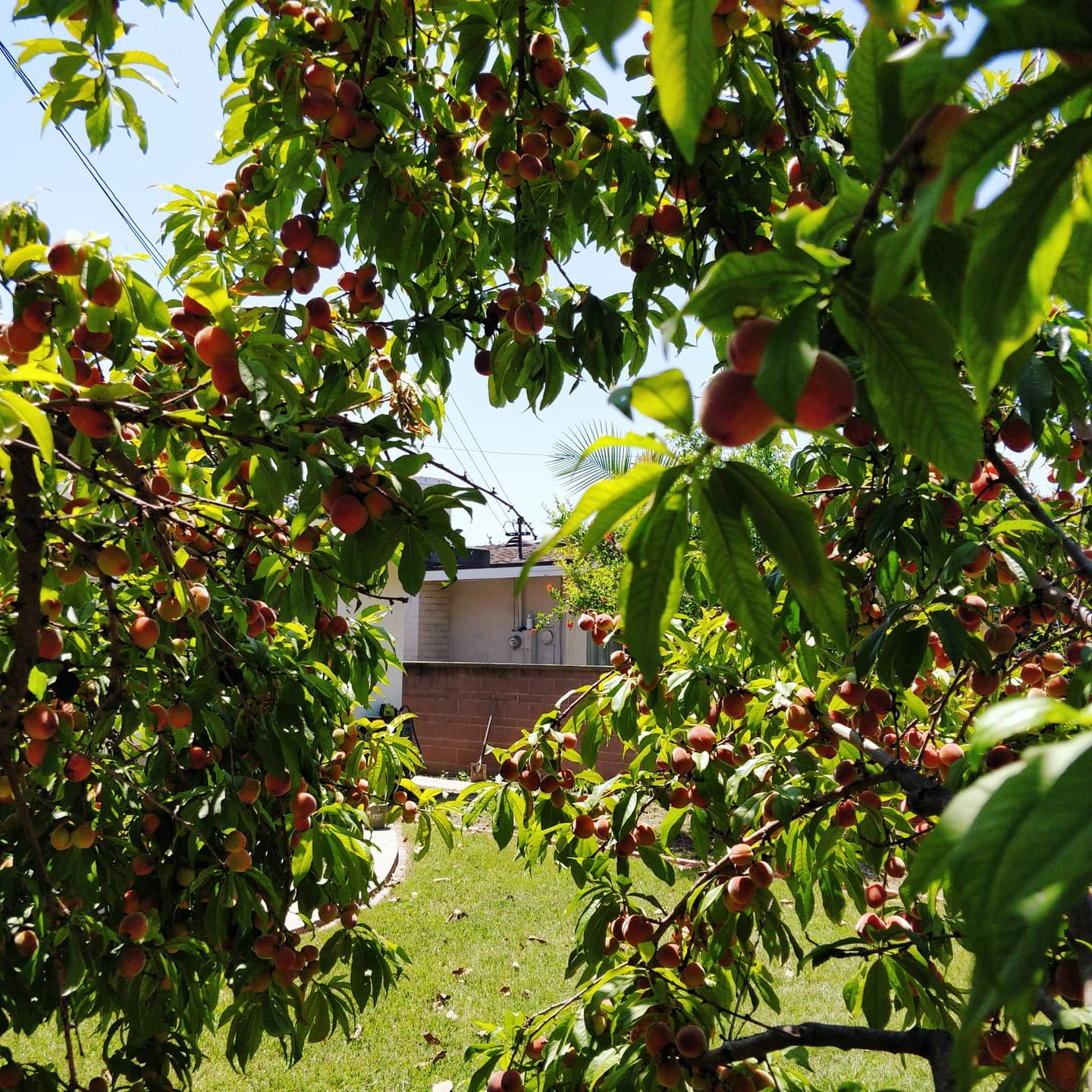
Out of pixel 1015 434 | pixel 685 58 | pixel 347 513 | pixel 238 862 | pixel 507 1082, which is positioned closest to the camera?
pixel 685 58

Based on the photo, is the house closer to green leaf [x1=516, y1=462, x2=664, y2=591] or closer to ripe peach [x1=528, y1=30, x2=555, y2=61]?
ripe peach [x1=528, y1=30, x2=555, y2=61]

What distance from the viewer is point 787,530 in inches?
21.3

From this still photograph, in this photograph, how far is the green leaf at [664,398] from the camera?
484 mm

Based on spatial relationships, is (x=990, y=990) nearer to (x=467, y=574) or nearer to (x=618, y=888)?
(x=618, y=888)

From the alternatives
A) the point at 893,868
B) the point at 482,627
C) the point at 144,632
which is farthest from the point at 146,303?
the point at 482,627

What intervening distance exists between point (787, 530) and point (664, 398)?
13 cm

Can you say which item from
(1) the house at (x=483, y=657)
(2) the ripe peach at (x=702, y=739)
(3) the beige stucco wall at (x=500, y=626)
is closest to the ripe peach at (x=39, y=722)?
(2) the ripe peach at (x=702, y=739)

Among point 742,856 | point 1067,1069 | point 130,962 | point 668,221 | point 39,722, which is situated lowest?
point 130,962

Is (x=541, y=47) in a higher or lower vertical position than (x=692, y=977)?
higher

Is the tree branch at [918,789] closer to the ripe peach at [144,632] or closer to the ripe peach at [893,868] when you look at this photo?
the ripe peach at [893,868]

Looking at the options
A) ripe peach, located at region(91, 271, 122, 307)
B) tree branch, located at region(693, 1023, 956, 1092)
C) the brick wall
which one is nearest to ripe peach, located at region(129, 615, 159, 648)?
ripe peach, located at region(91, 271, 122, 307)

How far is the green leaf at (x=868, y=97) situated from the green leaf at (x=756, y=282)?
84 mm

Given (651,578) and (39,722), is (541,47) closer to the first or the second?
(651,578)

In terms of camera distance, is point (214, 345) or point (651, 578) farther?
point (214, 345)
